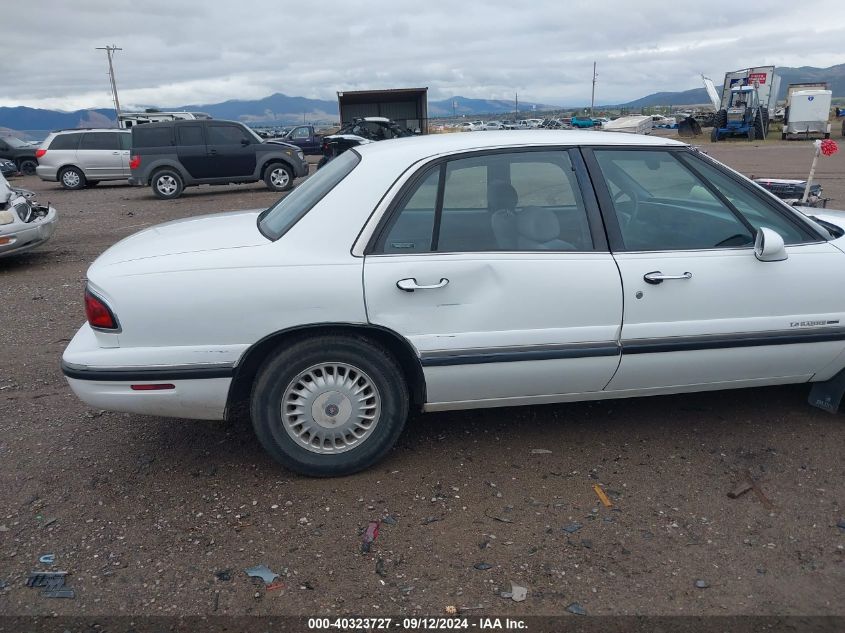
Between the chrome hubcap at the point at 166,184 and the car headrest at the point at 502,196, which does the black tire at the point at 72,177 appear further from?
the car headrest at the point at 502,196

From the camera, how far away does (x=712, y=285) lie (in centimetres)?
333

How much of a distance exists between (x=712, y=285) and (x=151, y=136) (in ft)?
49.5

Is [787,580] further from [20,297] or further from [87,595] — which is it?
[20,297]

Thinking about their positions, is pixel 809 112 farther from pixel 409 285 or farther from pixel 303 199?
pixel 409 285

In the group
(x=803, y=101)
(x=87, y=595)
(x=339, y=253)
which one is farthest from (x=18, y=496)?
(x=803, y=101)

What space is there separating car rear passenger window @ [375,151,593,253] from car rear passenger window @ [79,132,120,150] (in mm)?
18401

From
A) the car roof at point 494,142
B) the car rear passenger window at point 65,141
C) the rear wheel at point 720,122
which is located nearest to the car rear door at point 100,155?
the car rear passenger window at point 65,141

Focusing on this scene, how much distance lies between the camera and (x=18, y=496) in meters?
3.26

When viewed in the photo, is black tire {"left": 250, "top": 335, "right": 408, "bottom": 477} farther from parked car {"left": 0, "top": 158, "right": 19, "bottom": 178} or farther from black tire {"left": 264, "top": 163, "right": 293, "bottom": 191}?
parked car {"left": 0, "top": 158, "right": 19, "bottom": 178}

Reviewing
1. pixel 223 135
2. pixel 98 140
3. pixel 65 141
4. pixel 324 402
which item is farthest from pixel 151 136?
pixel 324 402

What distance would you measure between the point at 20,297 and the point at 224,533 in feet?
17.9

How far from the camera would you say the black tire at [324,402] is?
3.15m

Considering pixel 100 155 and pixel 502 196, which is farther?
pixel 100 155

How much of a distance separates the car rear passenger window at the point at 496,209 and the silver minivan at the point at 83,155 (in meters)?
18.0
